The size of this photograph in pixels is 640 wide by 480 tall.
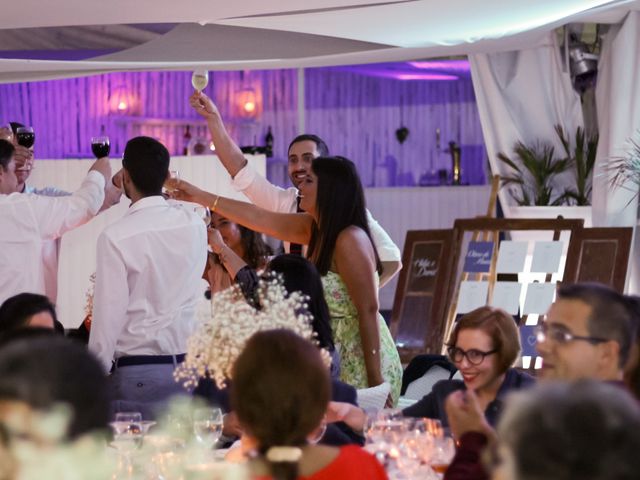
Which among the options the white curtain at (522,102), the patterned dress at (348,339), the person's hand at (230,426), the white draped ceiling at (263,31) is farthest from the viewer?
the white curtain at (522,102)

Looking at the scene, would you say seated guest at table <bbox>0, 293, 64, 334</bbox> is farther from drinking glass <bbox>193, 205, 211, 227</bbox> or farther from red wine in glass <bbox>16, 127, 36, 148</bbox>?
red wine in glass <bbox>16, 127, 36, 148</bbox>

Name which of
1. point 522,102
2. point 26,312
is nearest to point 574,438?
point 26,312

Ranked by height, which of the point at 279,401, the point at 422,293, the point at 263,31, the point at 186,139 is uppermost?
the point at 263,31

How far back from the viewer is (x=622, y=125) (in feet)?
25.7

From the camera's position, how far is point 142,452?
296 cm

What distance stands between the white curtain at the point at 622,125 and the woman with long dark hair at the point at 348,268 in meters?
3.72

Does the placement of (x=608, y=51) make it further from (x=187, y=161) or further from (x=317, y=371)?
(x=317, y=371)

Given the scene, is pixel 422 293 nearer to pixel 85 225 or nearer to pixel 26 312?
pixel 85 225

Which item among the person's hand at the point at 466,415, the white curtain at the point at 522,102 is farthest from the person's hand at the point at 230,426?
the white curtain at the point at 522,102

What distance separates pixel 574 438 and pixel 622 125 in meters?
6.82

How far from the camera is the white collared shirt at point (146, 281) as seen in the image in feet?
14.3

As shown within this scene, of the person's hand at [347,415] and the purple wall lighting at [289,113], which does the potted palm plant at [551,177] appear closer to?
the purple wall lighting at [289,113]

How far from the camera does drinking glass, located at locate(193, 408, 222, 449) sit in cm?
317

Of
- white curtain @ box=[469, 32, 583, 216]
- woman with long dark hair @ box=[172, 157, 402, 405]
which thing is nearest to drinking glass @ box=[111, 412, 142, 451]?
woman with long dark hair @ box=[172, 157, 402, 405]
